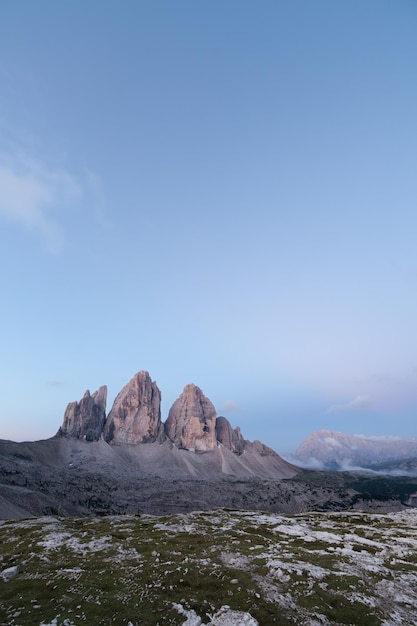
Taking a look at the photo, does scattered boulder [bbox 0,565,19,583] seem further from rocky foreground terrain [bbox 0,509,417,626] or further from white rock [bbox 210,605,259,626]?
white rock [bbox 210,605,259,626]

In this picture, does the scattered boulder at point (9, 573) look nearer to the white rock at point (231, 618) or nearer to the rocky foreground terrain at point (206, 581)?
the rocky foreground terrain at point (206, 581)

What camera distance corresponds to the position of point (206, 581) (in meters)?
27.5

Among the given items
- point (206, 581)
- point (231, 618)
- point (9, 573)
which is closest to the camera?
point (231, 618)

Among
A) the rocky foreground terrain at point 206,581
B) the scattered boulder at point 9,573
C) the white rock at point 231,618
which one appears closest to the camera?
the white rock at point 231,618

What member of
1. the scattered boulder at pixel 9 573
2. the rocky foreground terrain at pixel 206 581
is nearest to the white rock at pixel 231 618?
the rocky foreground terrain at pixel 206 581

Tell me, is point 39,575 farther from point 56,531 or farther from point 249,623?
point 56,531

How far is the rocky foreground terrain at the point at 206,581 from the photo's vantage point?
22016mm

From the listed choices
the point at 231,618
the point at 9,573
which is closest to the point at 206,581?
the point at 231,618

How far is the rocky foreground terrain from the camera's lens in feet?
72.2

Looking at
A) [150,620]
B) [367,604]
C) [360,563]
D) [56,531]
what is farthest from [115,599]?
[56,531]

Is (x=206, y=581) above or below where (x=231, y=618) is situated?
above

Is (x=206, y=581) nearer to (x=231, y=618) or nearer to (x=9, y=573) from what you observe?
(x=231, y=618)

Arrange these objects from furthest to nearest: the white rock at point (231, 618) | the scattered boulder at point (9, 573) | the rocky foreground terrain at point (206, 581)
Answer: the scattered boulder at point (9, 573) → the rocky foreground terrain at point (206, 581) → the white rock at point (231, 618)

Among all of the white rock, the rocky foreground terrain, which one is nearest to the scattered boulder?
the rocky foreground terrain
